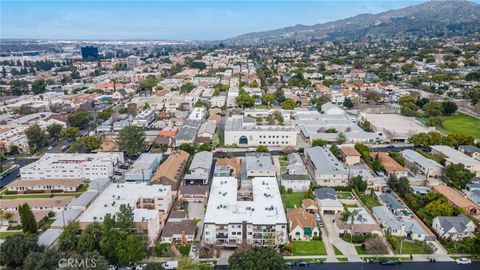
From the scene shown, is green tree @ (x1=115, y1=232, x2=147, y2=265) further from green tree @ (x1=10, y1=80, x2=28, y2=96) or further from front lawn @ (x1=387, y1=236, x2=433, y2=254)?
green tree @ (x1=10, y1=80, x2=28, y2=96)

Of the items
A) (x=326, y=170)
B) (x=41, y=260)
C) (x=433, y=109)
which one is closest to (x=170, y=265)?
(x=41, y=260)

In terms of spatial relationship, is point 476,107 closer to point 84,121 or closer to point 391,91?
point 391,91

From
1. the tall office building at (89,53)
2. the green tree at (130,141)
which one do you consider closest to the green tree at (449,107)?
the green tree at (130,141)

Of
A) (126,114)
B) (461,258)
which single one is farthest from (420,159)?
(126,114)

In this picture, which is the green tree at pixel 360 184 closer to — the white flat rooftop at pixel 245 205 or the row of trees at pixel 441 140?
the white flat rooftop at pixel 245 205

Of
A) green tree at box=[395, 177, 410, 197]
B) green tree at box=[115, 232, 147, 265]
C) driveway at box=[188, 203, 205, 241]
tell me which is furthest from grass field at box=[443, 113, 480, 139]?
green tree at box=[115, 232, 147, 265]

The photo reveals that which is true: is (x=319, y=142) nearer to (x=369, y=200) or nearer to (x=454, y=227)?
(x=369, y=200)
